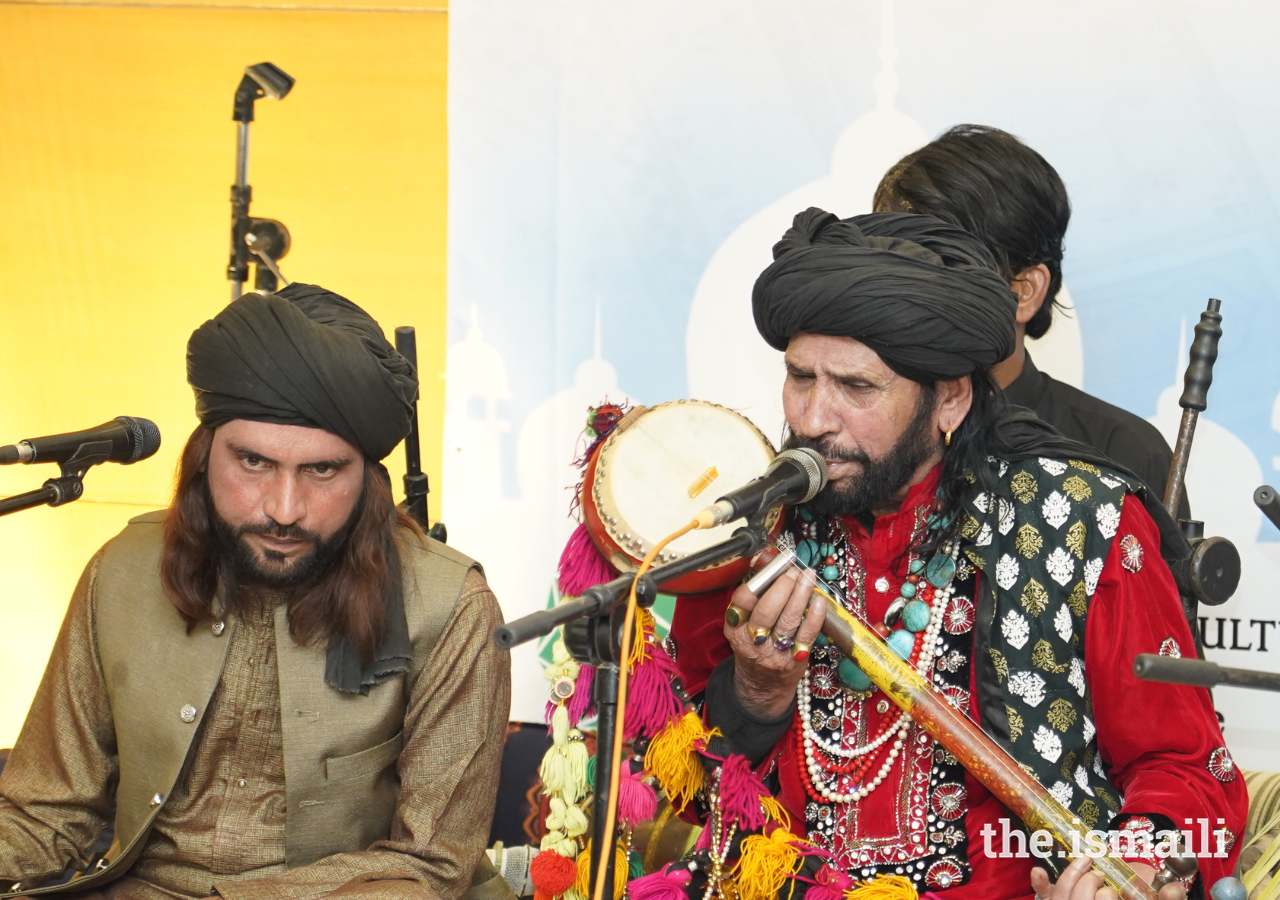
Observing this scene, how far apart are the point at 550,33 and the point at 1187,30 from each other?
1.91 m

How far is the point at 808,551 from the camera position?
2.70 m

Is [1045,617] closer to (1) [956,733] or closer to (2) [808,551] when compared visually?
(1) [956,733]

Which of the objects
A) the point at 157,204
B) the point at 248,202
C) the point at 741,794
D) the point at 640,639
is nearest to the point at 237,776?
the point at 640,639

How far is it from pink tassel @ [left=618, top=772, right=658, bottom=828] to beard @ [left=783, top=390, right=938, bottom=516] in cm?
67

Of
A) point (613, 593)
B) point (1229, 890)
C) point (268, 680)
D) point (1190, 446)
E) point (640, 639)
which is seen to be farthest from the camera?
point (1190, 446)

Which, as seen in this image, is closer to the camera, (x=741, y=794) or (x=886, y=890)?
(x=886, y=890)

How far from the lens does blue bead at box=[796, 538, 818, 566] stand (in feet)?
8.84

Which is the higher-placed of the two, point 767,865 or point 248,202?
point 248,202

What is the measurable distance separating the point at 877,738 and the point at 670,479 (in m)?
0.68

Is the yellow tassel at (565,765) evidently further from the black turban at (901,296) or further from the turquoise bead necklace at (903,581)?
the black turban at (901,296)

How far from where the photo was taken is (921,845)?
97.3 inches

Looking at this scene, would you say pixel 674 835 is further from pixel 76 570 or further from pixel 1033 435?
A: pixel 76 570

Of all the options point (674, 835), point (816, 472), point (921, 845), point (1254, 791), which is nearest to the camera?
point (816, 472)

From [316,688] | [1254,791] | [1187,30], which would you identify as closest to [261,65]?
[316,688]
